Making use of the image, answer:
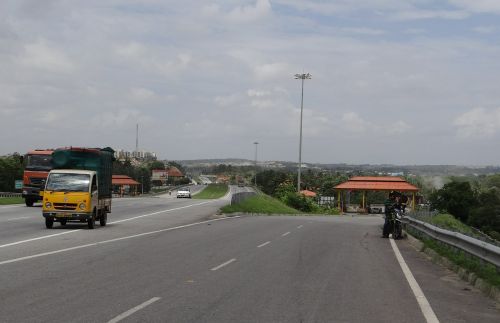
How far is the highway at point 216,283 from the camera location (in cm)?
916

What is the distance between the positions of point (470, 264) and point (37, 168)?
99.7ft

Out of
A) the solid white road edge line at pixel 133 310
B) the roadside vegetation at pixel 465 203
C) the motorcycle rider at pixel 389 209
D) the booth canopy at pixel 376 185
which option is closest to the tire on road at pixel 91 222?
the motorcycle rider at pixel 389 209

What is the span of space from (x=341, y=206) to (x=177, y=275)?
71676mm

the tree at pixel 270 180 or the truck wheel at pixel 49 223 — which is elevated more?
the tree at pixel 270 180

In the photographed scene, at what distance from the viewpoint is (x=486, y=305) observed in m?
10.8

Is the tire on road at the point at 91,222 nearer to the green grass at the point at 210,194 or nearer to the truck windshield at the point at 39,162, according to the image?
the truck windshield at the point at 39,162

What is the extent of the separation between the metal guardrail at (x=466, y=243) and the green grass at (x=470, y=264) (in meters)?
0.17

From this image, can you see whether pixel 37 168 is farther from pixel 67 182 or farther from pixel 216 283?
pixel 216 283

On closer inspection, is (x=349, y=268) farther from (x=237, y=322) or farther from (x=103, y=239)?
(x=103, y=239)

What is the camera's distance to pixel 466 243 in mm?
15312

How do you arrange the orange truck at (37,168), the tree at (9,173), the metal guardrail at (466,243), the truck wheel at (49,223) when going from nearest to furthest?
the metal guardrail at (466,243), the truck wheel at (49,223), the orange truck at (37,168), the tree at (9,173)

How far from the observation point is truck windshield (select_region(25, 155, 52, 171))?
38875 mm

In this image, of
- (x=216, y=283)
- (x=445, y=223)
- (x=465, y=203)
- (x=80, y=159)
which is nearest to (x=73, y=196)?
(x=80, y=159)

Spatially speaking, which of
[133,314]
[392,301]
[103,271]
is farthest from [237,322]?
[103,271]
